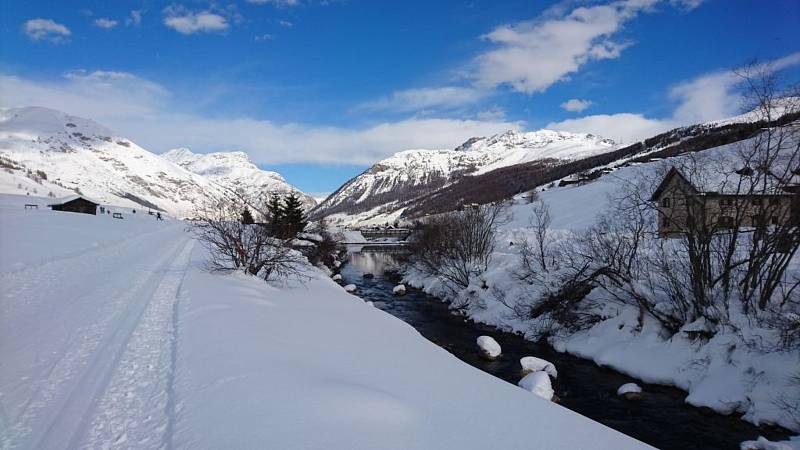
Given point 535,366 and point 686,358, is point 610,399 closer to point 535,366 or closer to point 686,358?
point 535,366

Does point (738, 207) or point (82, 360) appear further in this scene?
point (738, 207)

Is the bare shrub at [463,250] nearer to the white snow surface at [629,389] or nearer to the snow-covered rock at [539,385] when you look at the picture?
the white snow surface at [629,389]

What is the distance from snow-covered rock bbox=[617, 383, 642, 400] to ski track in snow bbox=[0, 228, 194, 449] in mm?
14074

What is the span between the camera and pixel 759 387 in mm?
12773

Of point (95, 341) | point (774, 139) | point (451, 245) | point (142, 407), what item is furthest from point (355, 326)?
point (451, 245)

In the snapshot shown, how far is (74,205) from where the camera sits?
69.5 m

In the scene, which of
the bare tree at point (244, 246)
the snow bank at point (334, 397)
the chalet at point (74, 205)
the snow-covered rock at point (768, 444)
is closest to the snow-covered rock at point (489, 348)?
the snow bank at point (334, 397)

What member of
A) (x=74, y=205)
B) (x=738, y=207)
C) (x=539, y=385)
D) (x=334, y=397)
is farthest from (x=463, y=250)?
(x=74, y=205)

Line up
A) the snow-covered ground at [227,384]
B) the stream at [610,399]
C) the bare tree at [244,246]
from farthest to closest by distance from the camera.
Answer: the bare tree at [244,246] < the stream at [610,399] < the snow-covered ground at [227,384]

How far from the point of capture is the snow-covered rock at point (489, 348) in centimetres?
1888

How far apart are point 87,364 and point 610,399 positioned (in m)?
15.0

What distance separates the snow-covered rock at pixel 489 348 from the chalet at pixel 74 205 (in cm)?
7536

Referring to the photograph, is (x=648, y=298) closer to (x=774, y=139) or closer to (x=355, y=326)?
(x=774, y=139)

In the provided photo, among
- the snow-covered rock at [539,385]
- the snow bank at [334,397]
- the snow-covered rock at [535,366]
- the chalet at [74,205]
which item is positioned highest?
the chalet at [74,205]
